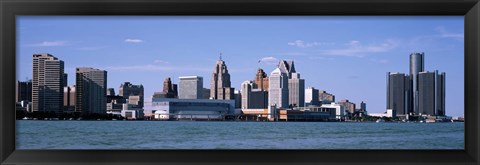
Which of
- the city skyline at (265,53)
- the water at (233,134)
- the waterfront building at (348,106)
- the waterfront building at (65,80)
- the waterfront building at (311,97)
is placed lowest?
the water at (233,134)

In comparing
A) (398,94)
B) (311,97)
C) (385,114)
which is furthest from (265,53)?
(398,94)

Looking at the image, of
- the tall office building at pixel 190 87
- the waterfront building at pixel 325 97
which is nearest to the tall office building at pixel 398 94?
the waterfront building at pixel 325 97

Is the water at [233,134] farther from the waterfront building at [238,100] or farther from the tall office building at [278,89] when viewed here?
the waterfront building at [238,100]

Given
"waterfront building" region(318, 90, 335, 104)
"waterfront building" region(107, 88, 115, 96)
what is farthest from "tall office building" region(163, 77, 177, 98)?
"waterfront building" region(318, 90, 335, 104)

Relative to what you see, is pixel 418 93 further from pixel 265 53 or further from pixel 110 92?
pixel 110 92

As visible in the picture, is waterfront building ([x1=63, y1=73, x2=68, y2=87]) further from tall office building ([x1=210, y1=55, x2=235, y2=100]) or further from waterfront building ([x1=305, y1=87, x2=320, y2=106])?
waterfront building ([x1=305, y1=87, x2=320, y2=106])

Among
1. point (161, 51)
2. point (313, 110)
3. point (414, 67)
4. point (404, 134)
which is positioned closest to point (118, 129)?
point (161, 51)

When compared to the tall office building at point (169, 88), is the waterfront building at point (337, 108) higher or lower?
lower
